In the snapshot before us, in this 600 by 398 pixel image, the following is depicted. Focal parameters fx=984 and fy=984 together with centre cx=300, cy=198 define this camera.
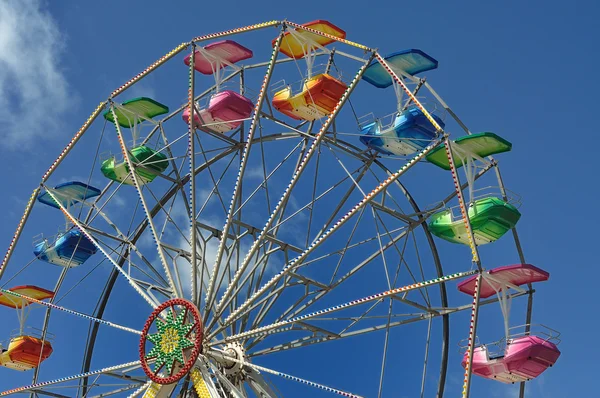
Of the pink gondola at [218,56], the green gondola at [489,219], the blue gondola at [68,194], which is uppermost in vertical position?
the pink gondola at [218,56]

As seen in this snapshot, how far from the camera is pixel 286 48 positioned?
19297mm

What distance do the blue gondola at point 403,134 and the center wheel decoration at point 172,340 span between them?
4.63 m

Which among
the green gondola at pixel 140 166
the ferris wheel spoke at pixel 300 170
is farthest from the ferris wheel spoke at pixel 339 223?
the green gondola at pixel 140 166

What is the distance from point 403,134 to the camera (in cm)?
1852

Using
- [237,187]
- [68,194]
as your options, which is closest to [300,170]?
[237,187]

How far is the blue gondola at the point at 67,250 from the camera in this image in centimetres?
2281

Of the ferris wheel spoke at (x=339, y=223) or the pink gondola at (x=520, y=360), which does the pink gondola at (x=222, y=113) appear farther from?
the pink gondola at (x=520, y=360)

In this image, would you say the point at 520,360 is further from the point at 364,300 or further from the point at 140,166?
the point at 140,166

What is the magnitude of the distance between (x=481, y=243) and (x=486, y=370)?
2.17 meters

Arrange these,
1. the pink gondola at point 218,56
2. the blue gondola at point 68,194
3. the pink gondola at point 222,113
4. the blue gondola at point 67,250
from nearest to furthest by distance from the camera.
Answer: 1. the pink gondola at point 222,113
2. the pink gondola at point 218,56
3. the blue gondola at point 68,194
4. the blue gondola at point 67,250

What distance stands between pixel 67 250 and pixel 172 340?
6.25 metres

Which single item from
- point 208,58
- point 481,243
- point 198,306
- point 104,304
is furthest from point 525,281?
point 104,304

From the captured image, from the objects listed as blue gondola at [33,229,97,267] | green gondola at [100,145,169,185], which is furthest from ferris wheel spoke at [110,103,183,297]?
blue gondola at [33,229,97,267]

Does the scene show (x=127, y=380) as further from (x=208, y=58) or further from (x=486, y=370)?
(x=486, y=370)
